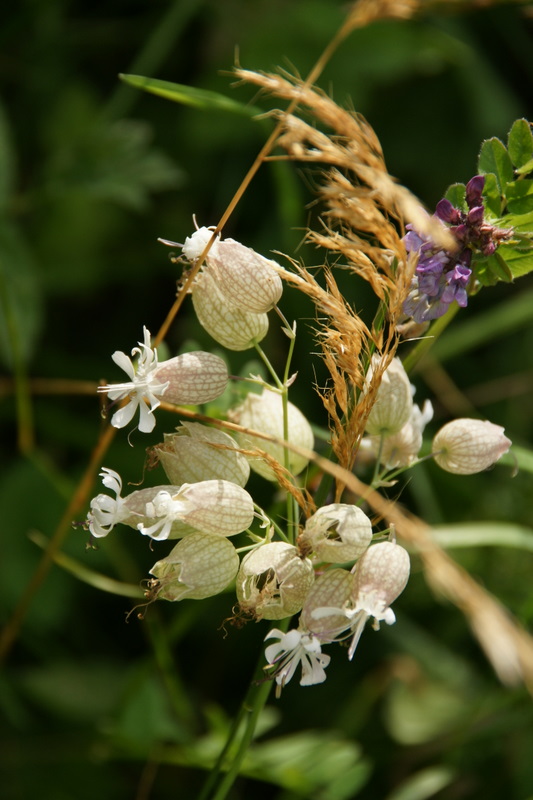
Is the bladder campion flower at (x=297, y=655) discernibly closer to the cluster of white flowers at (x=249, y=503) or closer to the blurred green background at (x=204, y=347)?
the cluster of white flowers at (x=249, y=503)

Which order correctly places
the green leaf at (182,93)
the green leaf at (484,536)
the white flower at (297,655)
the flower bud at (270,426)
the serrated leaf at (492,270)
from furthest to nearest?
the green leaf at (484,536)
the green leaf at (182,93)
the flower bud at (270,426)
the serrated leaf at (492,270)
the white flower at (297,655)

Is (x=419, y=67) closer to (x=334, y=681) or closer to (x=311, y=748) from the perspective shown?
(x=334, y=681)

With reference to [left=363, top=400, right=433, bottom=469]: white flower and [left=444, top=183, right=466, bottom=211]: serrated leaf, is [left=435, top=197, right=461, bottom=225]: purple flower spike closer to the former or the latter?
[left=444, top=183, right=466, bottom=211]: serrated leaf

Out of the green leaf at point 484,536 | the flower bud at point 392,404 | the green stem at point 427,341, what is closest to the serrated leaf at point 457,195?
the green stem at point 427,341

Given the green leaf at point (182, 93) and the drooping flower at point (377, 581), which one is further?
the green leaf at point (182, 93)

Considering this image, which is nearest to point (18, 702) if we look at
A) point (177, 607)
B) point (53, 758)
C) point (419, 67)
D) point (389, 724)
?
point (53, 758)

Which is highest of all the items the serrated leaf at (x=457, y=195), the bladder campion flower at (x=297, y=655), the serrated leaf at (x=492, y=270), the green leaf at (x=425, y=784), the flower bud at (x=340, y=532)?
the serrated leaf at (x=457, y=195)

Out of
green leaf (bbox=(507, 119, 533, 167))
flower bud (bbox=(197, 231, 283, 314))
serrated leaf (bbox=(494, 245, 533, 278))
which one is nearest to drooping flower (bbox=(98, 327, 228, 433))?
flower bud (bbox=(197, 231, 283, 314))
